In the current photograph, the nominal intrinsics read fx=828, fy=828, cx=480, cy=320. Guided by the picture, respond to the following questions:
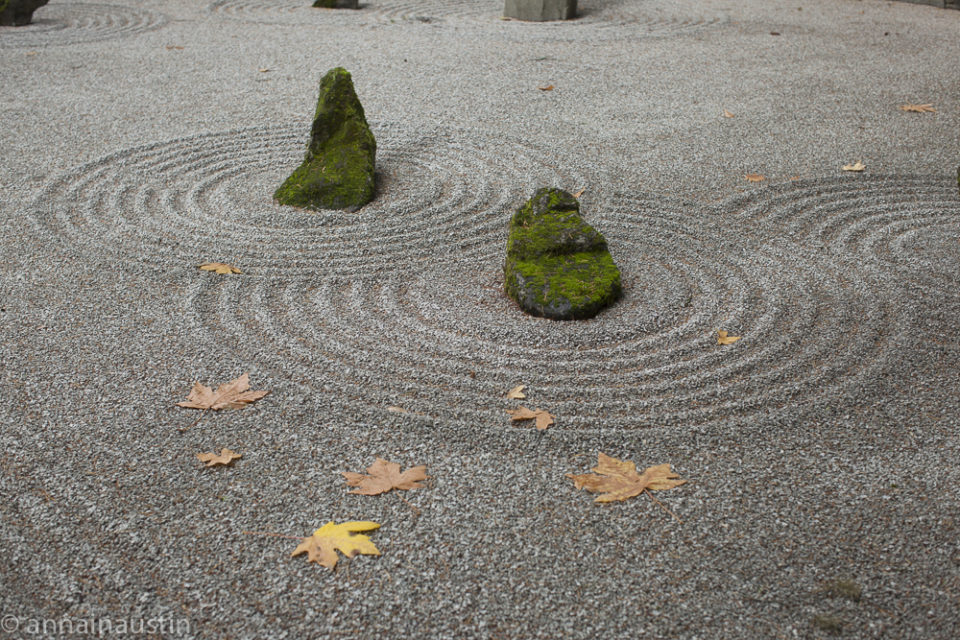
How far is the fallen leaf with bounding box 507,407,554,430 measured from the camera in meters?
2.95

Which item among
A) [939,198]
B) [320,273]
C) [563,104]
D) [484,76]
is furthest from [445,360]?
[484,76]

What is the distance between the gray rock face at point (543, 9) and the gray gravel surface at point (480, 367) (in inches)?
137

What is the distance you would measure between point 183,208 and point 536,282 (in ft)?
7.83

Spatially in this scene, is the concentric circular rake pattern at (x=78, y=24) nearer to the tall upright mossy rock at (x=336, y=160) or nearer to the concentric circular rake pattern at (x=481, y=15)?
the concentric circular rake pattern at (x=481, y=15)

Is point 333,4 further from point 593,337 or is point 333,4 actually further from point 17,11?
point 593,337


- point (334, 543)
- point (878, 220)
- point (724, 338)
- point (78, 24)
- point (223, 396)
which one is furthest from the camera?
point (78, 24)

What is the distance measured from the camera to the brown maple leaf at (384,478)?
2607mm

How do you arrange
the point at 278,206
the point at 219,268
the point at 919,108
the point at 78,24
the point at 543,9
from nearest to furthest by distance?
the point at 219,268
the point at 278,206
the point at 919,108
the point at 78,24
the point at 543,9

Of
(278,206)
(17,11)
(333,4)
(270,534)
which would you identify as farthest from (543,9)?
(270,534)

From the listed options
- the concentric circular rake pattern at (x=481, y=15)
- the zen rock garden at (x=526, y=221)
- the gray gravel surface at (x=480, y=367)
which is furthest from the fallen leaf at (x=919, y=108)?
the zen rock garden at (x=526, y=221)

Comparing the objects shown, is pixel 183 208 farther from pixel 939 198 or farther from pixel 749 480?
pixel 939 198

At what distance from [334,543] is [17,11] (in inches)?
366

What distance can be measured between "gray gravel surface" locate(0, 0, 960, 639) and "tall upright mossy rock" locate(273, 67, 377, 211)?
0.57 ft

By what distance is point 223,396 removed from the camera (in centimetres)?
309
